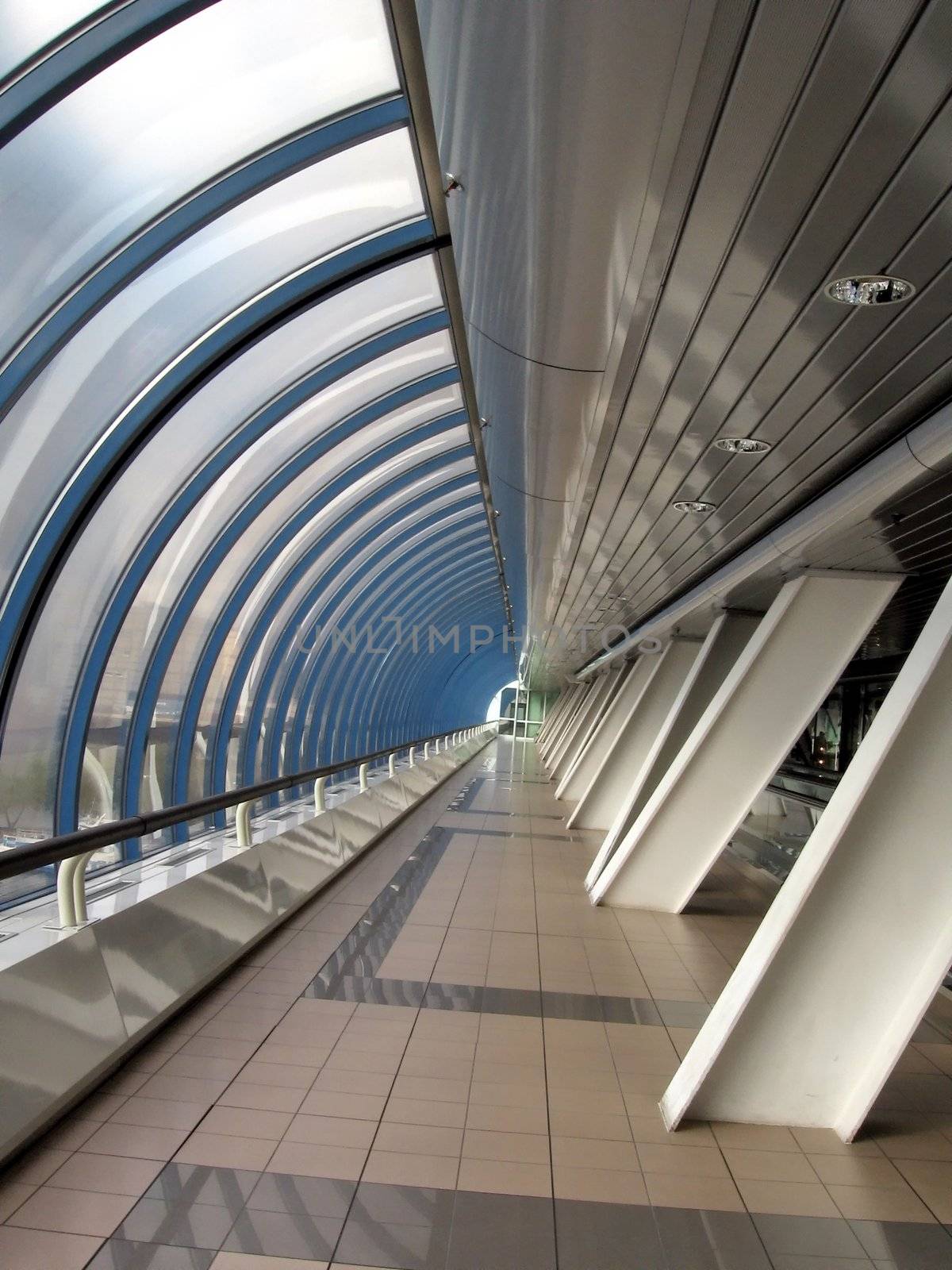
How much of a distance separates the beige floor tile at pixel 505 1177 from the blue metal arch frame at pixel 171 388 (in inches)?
188

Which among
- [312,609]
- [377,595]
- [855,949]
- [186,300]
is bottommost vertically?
[312,609]

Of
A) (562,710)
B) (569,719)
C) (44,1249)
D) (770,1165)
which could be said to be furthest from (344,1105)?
(562,710)

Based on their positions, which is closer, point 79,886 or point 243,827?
point 79,886

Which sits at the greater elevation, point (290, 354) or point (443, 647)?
point (290, 354)

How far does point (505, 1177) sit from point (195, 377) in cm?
494

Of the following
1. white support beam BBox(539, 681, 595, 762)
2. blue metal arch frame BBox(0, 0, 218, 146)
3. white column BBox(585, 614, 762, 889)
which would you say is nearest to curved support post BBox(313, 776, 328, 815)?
white column BBox(585, 614, 762, 889)

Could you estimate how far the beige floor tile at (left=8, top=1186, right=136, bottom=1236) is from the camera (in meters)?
3.22

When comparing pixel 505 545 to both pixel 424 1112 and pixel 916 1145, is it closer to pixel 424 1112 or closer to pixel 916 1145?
pixel 424 1112

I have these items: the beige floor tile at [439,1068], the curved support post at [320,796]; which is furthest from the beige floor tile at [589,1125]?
the curved support post at [320,796]

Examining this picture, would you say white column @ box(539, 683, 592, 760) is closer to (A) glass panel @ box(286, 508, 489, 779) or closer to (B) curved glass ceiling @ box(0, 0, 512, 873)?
(A) glass panel @ box(286, 508, 489, 779)

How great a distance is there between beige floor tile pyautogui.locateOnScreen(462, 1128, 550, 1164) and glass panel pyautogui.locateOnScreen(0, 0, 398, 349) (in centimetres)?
442

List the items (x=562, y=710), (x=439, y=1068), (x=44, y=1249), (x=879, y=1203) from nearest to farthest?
(x=44, y=1249)
(x=879, y=1203)
(x=439, y=1068)
(x=562, y=710)

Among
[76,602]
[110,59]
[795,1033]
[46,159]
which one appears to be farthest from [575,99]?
[76,602]

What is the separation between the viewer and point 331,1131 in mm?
4066
